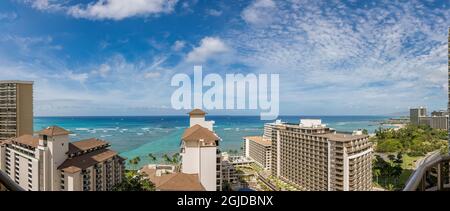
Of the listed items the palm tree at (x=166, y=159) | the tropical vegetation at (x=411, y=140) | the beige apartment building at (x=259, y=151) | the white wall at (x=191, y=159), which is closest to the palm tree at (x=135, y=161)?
the palm tree at (x=166, y=159)

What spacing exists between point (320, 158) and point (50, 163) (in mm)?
8731

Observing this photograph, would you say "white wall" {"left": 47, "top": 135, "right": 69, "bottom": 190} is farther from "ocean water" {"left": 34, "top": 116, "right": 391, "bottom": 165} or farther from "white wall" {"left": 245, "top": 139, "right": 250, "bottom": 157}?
"white wall" {"left": 245, "top": 139, "right": 250, "bottom": 157}

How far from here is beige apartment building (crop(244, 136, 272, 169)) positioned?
13.2 meters

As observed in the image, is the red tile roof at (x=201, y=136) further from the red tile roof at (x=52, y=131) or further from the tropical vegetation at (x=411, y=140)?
→ the tropical vegetation at (x=411, y=140)

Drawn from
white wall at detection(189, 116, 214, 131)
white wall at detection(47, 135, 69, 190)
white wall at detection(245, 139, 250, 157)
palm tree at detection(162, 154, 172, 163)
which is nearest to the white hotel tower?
white wall at detection(189, 116, 214, 131)

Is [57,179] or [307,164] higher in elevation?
[57,179]

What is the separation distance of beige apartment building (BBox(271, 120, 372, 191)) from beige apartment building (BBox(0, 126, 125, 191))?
6676 mm

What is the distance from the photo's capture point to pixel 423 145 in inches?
424

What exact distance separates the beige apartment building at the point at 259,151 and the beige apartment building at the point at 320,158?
2.34 ft

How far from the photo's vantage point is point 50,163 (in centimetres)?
551

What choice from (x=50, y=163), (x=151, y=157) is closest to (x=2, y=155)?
(x=50, y=163)
